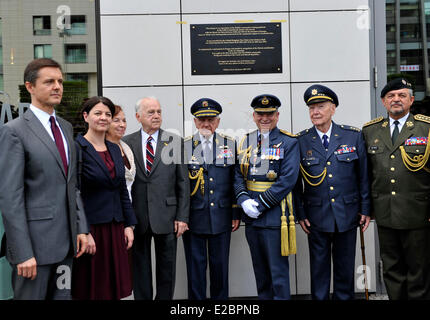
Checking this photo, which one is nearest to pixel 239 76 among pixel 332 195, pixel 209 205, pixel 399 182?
pixel 209 205

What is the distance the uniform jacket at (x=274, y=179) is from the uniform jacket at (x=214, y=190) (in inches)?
4.4

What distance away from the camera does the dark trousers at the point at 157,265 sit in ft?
11.1

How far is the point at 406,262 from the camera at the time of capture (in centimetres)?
323

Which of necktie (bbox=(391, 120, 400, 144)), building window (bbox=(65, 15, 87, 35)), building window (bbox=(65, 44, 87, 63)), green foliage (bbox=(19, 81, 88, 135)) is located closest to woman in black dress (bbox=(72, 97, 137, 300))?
green foliage (bbox=(19, 81, 88, 135))

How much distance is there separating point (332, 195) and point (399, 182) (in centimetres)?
52

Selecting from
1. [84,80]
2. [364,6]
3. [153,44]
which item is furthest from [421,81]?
[84,80]

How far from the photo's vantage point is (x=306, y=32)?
4.15 metres

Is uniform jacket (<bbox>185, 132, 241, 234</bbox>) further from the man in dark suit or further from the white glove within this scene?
the white glove

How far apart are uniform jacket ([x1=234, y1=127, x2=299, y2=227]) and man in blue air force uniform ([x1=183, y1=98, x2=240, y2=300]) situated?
139mm

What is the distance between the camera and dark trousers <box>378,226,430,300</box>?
10.3ft

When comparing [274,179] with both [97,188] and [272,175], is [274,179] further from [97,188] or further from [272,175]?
[97,188]

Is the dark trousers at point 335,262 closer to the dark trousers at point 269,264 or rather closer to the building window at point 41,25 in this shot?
the dark trousers at point 269,264

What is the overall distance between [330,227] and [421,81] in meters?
2.11

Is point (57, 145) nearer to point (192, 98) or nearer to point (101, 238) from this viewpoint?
point (101, 238)
